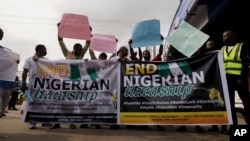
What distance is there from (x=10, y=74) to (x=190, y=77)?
10.7 ft

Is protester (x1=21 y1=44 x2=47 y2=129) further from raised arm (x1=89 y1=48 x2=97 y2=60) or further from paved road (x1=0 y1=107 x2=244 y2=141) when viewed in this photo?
raised arm (x1=89 y1=48 x2=97 y2=60)

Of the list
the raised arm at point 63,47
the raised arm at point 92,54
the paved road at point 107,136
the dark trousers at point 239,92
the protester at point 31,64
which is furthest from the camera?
the raised arm at point 92,54

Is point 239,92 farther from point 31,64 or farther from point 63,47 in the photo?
point 31,64

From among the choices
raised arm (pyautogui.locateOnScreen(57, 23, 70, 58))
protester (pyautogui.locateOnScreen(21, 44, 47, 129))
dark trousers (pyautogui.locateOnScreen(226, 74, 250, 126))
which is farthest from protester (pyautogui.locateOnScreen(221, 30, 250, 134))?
protester (pyautogui.locateOnScreen(21, 44, 47, 129))

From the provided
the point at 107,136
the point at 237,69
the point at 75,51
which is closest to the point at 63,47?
the point at 75,51

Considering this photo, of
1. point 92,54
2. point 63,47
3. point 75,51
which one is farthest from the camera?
point 92,54

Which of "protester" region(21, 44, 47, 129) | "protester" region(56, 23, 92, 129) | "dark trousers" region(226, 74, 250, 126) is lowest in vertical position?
"dark trousers" region(226, 74, 250, 126)

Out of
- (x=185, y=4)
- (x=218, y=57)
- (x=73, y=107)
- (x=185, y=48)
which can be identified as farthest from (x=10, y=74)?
(x=185, y=4)

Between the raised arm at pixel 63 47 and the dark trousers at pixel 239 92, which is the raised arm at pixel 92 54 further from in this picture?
the dark trousers at pixel 239 92

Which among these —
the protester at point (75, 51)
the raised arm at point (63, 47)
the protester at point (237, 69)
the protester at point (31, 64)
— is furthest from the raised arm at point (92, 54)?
the protester at point (237, 69)

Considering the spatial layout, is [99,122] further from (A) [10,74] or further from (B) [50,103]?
(A) [10,74]

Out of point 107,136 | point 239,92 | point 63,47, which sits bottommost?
point 107,136

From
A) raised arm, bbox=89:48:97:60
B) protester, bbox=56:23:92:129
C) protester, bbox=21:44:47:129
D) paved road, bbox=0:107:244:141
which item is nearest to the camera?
paved road, bbox=0:107:244:141

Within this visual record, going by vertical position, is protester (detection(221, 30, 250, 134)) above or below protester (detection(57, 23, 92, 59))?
below
